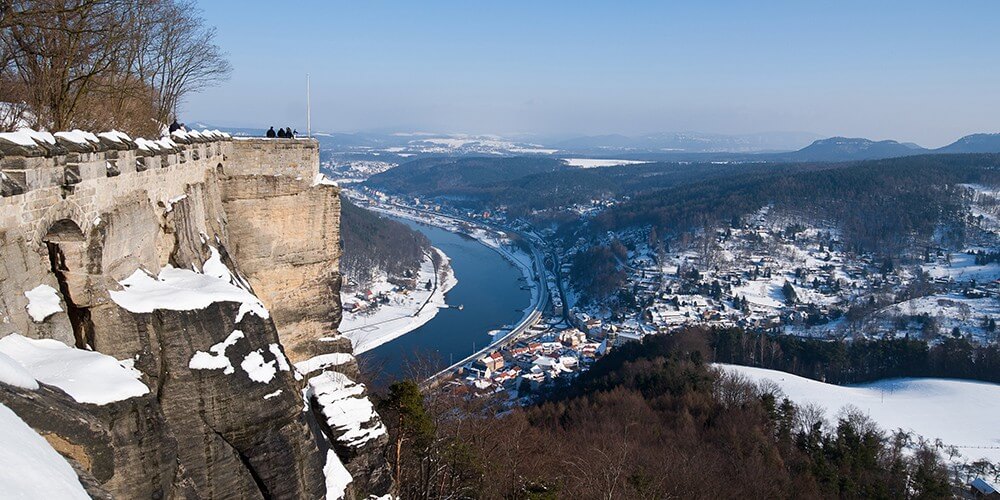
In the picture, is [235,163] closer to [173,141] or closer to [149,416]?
[173,141]

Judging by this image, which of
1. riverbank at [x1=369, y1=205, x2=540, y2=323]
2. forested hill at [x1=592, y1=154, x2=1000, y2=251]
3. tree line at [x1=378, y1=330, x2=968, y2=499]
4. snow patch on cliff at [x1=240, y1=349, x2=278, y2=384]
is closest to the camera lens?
snow patch on cliff at [x1=240, y1=349, x2=278, y2=384]

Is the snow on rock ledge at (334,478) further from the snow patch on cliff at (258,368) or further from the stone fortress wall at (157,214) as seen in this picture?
the stone fortress wall at (157,214)

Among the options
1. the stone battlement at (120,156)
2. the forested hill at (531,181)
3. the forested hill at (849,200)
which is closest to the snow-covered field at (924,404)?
the stone battlement at (120,156)

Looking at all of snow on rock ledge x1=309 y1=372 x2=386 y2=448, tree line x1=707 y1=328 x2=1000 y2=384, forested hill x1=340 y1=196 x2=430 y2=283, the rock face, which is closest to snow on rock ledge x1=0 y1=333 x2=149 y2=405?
the rock face

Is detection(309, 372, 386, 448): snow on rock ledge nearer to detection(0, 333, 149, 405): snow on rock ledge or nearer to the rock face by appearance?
the rock face

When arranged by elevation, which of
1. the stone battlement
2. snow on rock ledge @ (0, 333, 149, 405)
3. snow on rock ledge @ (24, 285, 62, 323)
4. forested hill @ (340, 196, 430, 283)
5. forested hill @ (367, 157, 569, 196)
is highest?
the stone battlement

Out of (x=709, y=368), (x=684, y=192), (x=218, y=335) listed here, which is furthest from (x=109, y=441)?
(x=684, y=192)
